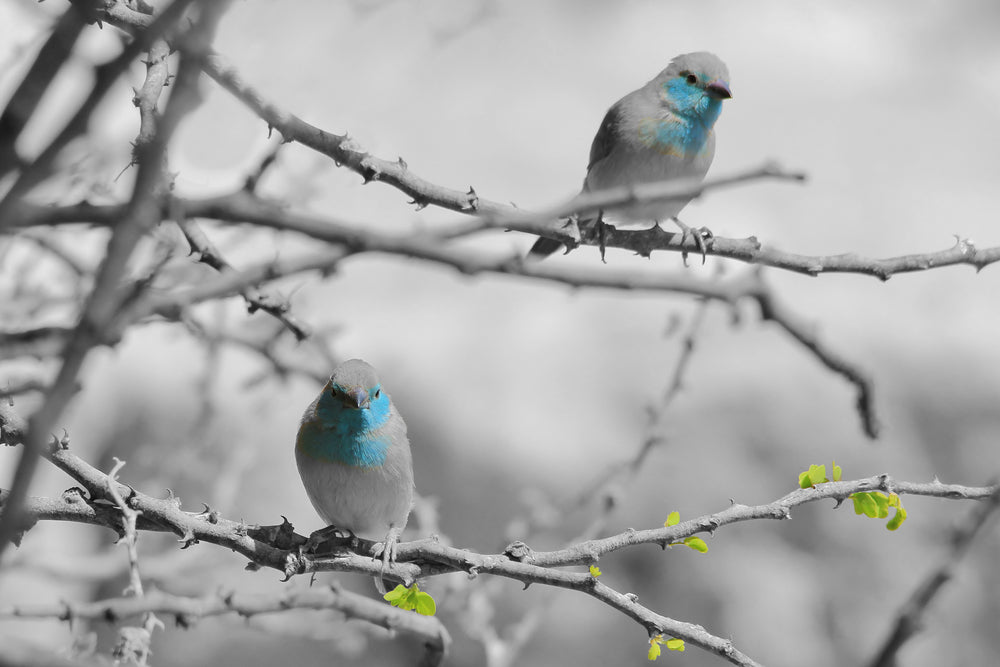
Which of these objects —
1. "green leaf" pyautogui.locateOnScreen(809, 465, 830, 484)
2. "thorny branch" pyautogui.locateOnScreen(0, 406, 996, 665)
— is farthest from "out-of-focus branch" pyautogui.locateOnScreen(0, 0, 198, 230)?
"green leaf" pyautogui.locateOnScreen(809, 465, 830, 484)

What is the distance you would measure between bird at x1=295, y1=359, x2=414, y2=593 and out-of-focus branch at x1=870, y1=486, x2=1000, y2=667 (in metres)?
2.81

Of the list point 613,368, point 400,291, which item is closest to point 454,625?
point 613,368

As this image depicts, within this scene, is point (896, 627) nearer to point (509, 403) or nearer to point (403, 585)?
point (403, 585)

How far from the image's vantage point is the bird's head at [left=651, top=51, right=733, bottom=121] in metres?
5.09

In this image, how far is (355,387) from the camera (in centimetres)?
398

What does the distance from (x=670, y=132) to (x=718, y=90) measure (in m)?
0.29

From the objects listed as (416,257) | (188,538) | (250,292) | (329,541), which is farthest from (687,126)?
(416,257)

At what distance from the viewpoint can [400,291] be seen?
957 centimetres

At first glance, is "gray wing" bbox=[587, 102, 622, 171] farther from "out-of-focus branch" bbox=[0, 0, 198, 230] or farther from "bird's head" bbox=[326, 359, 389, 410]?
"out-of-focus branch" bbox=[0, 0, 198, 230]

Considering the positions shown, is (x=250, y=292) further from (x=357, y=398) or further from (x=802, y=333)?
(x=802, y=333)

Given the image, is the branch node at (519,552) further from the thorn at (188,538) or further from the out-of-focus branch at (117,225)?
the out-of-focus branch at (117,225)

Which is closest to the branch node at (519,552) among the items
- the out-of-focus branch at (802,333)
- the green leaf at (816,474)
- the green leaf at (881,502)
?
the green leaf at (816,474)

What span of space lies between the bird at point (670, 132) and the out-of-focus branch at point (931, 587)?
3929 millimetres

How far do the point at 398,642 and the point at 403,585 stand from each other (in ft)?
16.5
